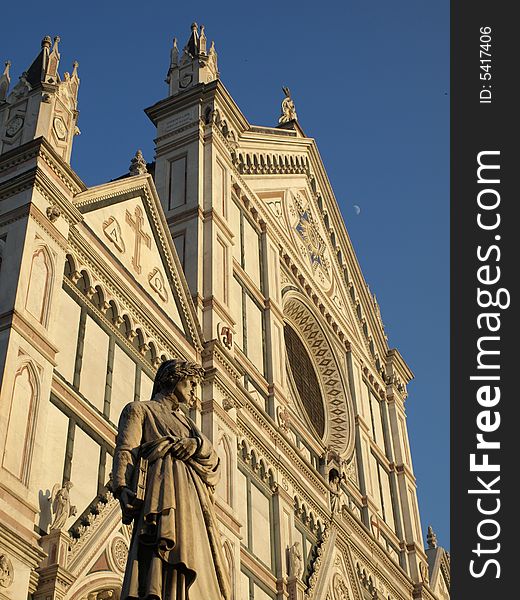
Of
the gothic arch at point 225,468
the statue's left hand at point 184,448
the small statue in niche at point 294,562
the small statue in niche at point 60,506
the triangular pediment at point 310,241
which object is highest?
the triangular pediment at point 310,241

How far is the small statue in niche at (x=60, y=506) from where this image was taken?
460 inches

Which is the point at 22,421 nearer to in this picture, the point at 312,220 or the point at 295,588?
the point at 295,588

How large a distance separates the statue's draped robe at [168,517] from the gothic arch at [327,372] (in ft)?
58.1

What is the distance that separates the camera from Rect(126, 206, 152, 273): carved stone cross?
55.0 feet

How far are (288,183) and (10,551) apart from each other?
16884mm

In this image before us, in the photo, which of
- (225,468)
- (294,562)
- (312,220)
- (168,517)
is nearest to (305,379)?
(312,220)

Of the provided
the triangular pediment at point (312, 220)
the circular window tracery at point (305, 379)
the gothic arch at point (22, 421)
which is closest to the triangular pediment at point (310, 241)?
the triangular pediment at point (312, 220)

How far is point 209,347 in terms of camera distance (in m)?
17.7

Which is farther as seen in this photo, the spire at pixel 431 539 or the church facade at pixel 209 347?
the spire at pixel 431 539

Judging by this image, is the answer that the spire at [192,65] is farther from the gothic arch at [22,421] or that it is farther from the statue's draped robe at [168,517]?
the statue's draped robe at [168,517]

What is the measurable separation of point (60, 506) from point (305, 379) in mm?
13573

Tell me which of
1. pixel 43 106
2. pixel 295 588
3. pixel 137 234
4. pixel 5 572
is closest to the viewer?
pixel 5 572

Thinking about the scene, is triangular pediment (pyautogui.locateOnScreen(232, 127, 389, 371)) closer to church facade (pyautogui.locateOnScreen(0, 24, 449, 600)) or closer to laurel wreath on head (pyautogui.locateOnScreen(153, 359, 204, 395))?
church facade (pyautogui.locateOnScreen(0, 24, 449, 600))

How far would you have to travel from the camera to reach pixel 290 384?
77.0 feet
